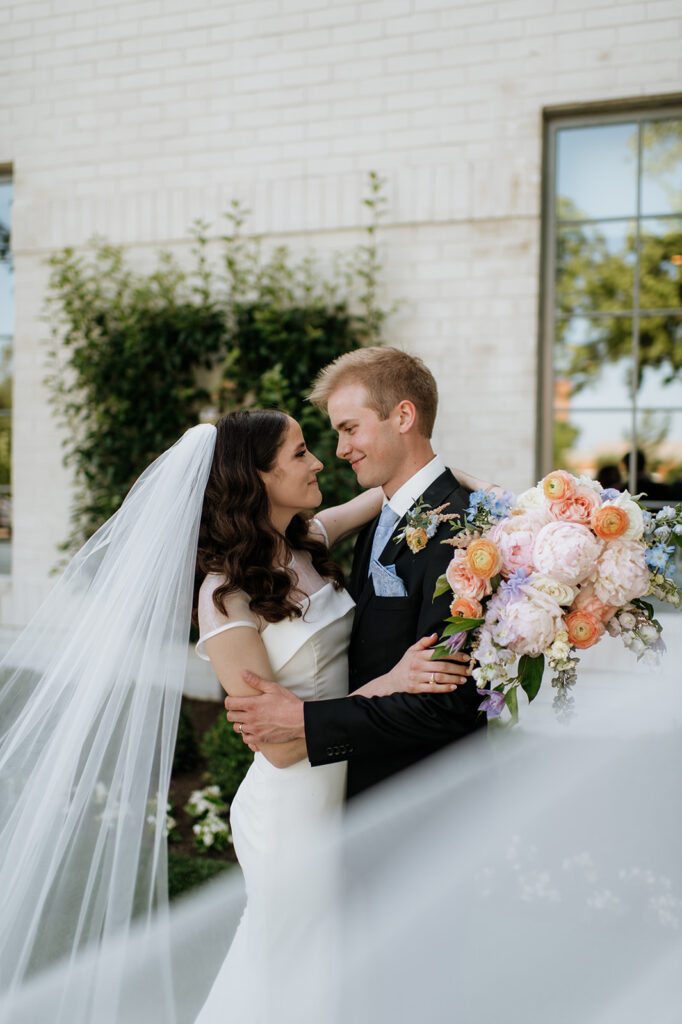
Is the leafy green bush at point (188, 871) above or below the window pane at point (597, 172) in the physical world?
below

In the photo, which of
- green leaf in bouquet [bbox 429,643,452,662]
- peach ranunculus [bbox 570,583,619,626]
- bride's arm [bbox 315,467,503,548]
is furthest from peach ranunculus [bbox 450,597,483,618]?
bride's arm [bbox 315,467,503,548]

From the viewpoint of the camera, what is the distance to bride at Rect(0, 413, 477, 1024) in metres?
2.13

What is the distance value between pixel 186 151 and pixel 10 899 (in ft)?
14.7

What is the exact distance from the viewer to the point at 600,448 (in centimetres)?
518

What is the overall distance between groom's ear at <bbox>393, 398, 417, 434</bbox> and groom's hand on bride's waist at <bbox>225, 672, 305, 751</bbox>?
2.59 feet

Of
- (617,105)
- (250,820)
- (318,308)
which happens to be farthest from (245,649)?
(617,105)

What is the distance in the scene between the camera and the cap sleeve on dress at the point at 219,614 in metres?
2.18

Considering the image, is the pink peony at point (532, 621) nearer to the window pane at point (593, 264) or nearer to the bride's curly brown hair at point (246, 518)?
the bride's curly brown hair at point (246, 518)

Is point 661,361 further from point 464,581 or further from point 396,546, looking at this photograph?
point 464,581

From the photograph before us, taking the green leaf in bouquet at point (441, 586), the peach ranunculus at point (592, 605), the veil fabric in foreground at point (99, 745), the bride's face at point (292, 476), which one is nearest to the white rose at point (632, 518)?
the peach ranunculus at point (592, 605)

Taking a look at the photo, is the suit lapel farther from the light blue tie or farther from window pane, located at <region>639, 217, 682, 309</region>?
window pane, located at <region>639, 217, 682, 309</region>

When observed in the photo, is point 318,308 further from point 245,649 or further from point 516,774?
point 245,649

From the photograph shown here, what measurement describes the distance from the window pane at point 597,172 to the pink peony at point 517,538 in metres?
3.62

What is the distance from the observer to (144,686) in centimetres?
226
